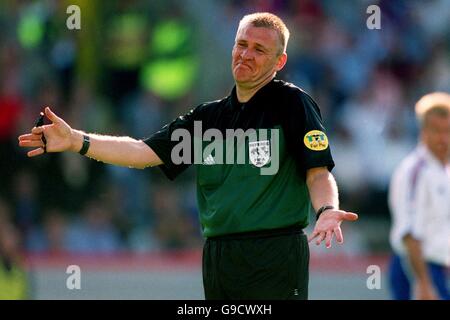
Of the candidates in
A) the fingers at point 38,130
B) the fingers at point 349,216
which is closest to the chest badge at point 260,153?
the fingers at point 349,216

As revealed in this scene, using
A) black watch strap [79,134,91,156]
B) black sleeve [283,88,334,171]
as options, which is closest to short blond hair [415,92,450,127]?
black sleeve [283,88,334,171]

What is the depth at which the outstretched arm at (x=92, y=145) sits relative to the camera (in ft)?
22.0

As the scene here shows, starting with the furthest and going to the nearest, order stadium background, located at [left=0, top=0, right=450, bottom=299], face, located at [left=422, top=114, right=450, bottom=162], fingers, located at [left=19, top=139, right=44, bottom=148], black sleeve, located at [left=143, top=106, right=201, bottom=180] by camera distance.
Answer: stadium background, located at [left=0, top=0, right=450, bottom=299]
face, located at [left=422, top=114, right=450, bottom=162]
black sleeve, located at [left=143, top=106, right=201, bottom=180]
fingers, located at [left=19, top=139, right=44, bottom=148]

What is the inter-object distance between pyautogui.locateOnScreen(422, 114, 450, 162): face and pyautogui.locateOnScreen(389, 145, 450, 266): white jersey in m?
0.07

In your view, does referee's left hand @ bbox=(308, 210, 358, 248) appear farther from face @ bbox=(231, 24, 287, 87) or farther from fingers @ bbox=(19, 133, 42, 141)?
fingers @ bbox=(19, 133, 42, 141)

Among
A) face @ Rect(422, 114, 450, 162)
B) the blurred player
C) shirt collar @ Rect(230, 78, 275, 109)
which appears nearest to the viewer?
shirt collar @ Rect(230, 78, 275, 109)

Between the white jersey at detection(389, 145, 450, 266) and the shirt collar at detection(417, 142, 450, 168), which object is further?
the shirt collar at detection(417, 142, 450, 168)

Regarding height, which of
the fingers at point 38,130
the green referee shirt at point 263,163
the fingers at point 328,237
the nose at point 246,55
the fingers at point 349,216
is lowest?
the fingers at point 328,237

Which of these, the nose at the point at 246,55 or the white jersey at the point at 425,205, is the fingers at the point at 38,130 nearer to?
the nose at the point at 246,55

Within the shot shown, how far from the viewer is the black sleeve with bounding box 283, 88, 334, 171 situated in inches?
255

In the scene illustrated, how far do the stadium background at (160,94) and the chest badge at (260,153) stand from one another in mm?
6355

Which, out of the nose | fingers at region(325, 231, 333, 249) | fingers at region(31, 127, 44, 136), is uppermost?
the nose

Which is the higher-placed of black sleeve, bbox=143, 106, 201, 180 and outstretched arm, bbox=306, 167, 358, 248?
black sleeve, bbox=143, 106, 201, 180

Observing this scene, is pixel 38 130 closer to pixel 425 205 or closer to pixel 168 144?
pixel 168 144
